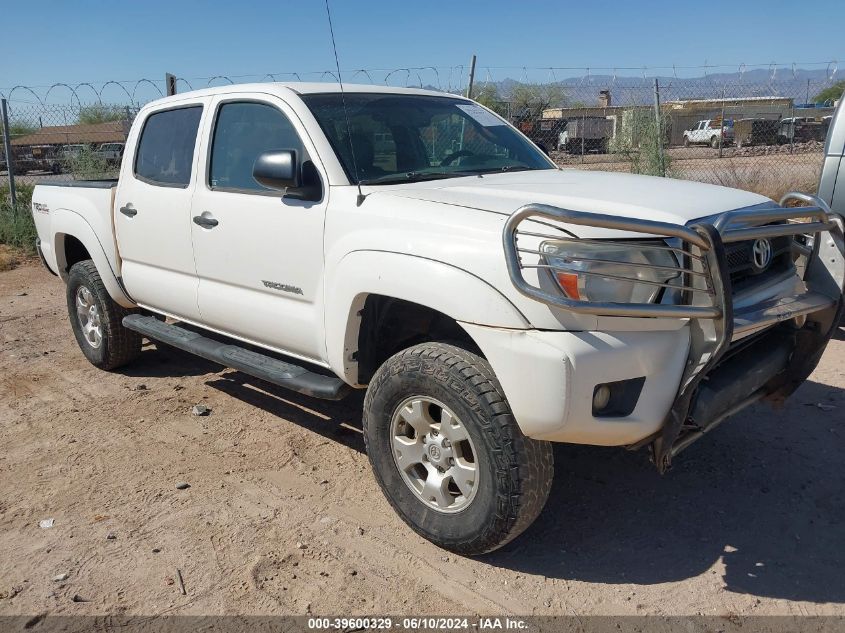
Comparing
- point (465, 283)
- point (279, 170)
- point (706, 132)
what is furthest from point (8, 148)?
point (706, 132)

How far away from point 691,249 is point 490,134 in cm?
200

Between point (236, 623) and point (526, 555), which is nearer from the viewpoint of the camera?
point (236, 623)

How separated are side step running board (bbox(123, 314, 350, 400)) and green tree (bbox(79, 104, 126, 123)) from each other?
8902mm

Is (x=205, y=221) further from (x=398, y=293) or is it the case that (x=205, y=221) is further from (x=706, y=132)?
(x=706, y=132)

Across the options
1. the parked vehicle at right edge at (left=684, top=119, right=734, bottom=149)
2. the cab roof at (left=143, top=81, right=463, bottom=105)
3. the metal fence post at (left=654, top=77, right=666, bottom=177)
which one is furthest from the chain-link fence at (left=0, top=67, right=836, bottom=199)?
the parked vehicle at right edge at (left=684, top=119, right=734, bottom=149)

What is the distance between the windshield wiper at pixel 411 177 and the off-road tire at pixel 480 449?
924mm

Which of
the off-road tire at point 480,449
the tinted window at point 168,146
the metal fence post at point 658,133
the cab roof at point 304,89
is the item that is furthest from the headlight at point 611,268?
the metal fence post at point 658,133

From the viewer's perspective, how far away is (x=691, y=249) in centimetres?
279

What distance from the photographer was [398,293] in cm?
317

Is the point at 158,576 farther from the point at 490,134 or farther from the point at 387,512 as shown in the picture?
the point at 490,134

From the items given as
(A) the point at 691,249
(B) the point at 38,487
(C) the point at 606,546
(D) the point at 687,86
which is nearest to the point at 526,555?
(C) the point at 606,546

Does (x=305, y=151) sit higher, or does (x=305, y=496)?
(x=305, y=151)

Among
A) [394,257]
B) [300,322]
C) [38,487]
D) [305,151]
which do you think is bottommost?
[38,487]

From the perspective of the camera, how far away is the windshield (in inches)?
151
